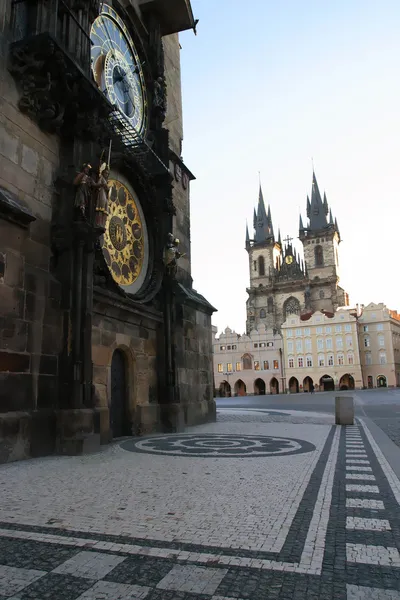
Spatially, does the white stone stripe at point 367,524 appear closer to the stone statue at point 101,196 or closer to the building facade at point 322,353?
the stone statue at point 101,196

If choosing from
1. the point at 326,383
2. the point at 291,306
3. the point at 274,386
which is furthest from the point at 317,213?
the point at 274,386

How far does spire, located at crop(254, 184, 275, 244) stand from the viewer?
118 meters

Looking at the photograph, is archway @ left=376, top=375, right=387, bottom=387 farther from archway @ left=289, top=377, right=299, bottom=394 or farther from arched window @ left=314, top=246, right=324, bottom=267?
arched window @ left=314, top=246, right=324, bottom=267

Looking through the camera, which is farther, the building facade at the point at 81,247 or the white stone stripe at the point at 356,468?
the building facade at the point at 81,247

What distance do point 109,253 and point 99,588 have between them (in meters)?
9.38

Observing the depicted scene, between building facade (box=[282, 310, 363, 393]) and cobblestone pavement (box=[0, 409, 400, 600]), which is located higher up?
building facade (box=[282, 310, 363, 393])

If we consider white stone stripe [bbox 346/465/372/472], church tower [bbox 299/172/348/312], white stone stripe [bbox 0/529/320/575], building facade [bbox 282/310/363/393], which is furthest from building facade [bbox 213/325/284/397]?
white stone stripe [bbox 0/529/320/575]

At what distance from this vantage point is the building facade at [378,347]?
265ft

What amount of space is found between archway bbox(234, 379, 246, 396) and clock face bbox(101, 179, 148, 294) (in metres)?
76.1

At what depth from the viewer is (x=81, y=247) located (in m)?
8.80

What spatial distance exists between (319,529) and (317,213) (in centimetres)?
11602

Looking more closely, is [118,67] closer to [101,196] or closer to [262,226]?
[101,196]

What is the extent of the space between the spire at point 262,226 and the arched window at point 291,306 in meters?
18.1

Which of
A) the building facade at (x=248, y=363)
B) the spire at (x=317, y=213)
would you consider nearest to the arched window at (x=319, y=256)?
the spire at (x=317, y=213)
